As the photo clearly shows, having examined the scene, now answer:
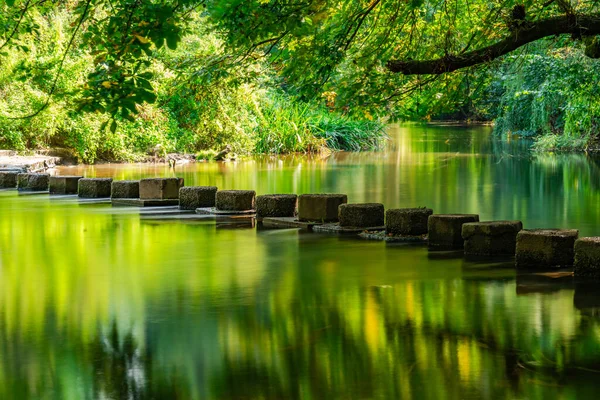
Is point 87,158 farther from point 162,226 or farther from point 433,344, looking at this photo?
point 433,344

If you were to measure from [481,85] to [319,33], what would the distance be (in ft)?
10.9

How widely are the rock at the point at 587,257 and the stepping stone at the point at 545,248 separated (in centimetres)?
60

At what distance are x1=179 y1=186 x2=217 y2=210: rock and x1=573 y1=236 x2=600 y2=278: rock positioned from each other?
9755mm

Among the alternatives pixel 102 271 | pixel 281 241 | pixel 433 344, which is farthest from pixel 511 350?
pixel 281 241

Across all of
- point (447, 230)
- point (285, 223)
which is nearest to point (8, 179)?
point (285, 223)

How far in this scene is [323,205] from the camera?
16984 mm

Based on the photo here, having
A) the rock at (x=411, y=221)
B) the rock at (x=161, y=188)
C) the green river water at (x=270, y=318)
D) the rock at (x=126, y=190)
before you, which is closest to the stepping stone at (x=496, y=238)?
the green river water at (x=270, y=318)

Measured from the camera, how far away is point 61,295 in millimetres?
11031

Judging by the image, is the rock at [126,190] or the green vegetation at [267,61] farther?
the rock at [126,190]

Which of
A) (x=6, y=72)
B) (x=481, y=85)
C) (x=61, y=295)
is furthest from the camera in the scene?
(x=6, y=72)

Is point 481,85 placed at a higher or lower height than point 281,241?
higher

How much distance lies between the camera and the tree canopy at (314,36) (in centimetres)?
995

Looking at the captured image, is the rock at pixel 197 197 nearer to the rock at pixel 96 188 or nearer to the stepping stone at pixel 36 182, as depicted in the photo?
the rock at pixel 96 188

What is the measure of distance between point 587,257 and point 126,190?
501 inches
